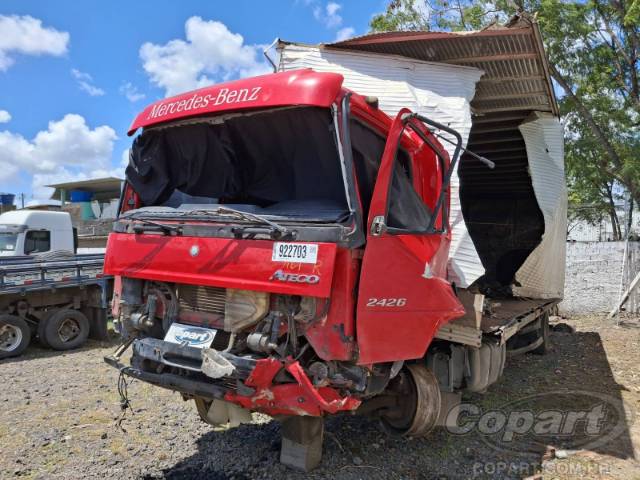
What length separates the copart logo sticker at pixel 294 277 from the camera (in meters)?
3.02

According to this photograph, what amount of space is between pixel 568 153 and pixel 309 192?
11153 millimetres

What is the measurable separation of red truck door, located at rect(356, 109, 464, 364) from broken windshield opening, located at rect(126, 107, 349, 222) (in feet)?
1.34

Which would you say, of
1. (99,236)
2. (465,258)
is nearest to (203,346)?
(465,258)

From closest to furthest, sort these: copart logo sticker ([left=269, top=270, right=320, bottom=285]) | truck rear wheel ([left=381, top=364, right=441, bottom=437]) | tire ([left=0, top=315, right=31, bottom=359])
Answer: copart logo sticker ([left=269, top=270, right=320, bottom=285])
truck rear wheel ([left=381, top=364, right=441, bottom=437])
tire ([left=0, top=315, right=31, bottom=359])

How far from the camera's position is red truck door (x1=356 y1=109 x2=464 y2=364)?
3.19 m

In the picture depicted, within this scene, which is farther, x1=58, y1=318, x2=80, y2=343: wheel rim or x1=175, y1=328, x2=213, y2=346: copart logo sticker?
x1=58, y1=318, x2=80, y2=343: wheel rim

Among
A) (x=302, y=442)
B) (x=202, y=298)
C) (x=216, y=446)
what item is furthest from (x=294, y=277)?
(x=216, y=446)

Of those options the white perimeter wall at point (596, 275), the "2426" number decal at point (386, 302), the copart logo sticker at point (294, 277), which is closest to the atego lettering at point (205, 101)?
the copart logo sticker at point (294, 277)

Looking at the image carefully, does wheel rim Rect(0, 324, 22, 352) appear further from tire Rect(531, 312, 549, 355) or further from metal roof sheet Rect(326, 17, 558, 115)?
tire Rect(531, 312, 549, 355)

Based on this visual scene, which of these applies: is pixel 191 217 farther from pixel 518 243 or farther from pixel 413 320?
pixel 518 243

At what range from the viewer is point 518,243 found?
31.7ft

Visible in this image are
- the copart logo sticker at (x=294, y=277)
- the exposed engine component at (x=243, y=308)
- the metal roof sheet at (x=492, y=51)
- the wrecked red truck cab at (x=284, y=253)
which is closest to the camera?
the copart logo sticker at (x=294, y=277)

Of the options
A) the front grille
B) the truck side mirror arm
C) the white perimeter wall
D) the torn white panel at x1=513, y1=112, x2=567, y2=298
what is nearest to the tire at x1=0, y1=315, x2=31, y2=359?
the front grille

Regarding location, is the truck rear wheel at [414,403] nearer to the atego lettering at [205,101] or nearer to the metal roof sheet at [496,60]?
the atego lettering at [205,101]
